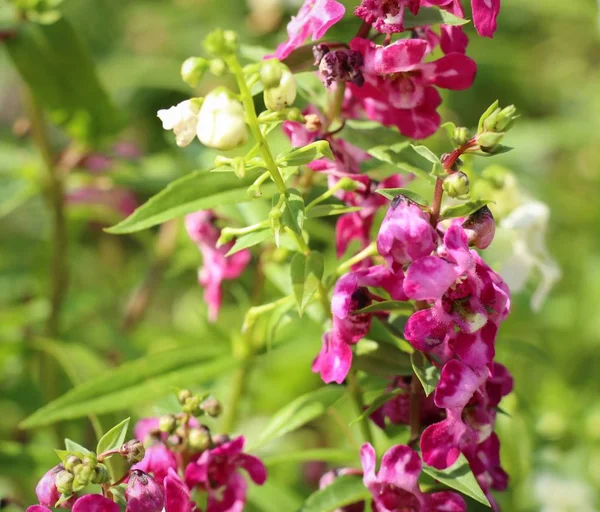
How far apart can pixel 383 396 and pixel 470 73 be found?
39 cm

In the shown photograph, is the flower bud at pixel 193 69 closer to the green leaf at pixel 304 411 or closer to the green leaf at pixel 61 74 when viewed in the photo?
the green leaf at pixel 304 411

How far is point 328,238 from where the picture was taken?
5.41 feet

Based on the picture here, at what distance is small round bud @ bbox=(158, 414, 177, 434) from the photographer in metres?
1.00

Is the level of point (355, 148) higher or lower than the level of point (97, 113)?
higher

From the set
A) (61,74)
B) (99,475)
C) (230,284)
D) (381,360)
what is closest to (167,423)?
(99,475)

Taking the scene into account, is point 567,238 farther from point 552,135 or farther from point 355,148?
point 355,148

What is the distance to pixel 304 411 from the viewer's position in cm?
113

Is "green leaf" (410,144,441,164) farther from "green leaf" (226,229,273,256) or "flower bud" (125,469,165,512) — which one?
"flower bud" (125,469,165,512)

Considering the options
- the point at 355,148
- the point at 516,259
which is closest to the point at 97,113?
the point at 355,148

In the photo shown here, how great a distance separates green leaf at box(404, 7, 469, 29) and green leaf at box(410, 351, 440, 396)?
1.21ft

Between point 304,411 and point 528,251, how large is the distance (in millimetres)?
485

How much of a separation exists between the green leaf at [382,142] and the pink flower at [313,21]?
150 millimetres

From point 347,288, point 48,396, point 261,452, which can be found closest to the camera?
point 347,288

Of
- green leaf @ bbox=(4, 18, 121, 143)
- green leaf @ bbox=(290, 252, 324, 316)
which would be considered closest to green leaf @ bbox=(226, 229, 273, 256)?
green leaf @ bbox=(290, 252, 324, 316)
